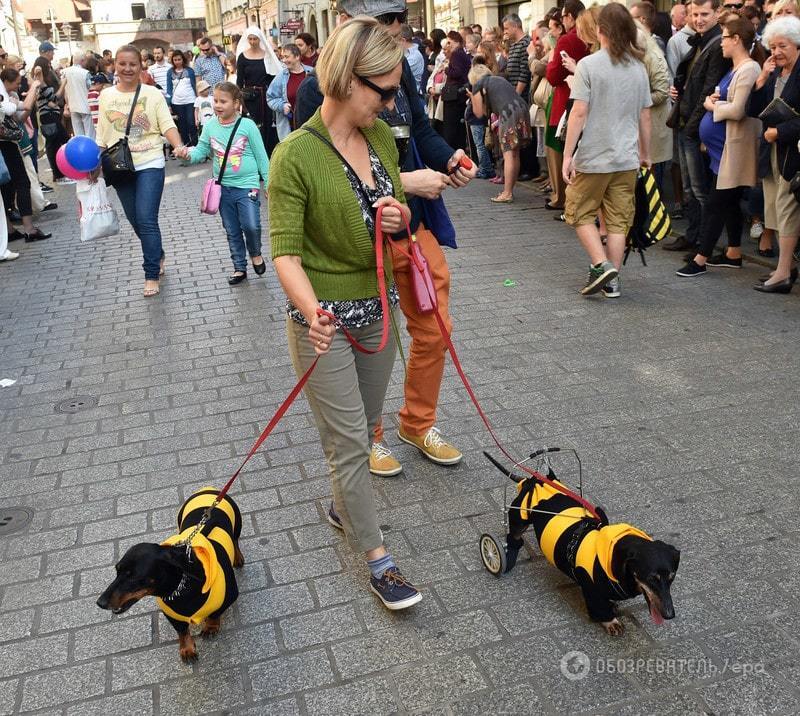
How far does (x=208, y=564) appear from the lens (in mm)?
2832

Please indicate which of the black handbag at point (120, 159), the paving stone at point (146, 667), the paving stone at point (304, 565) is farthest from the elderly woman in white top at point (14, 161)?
the paving stone at point (146, 667)

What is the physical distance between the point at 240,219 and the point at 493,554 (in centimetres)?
522

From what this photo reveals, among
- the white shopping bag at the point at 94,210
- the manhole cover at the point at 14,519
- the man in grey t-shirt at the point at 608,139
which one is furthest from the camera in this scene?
the white shopping bag at the point at 94,210

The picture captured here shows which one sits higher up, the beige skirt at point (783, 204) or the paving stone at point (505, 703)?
the beige skirt at point (783, 204)

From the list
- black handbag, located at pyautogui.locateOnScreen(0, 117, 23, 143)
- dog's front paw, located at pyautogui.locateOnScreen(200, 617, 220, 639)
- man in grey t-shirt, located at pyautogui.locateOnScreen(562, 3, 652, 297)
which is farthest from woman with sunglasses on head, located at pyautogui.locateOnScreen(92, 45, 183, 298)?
dog's front paw, located at pyautogui.locateOnScreen(200, 617, 220, 639)

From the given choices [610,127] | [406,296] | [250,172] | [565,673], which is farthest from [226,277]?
[565,673]

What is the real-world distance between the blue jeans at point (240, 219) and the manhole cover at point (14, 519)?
4.13m

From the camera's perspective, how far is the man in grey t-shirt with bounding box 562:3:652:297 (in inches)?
247

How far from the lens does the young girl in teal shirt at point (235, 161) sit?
7.42m

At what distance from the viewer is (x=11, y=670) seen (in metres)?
2.89

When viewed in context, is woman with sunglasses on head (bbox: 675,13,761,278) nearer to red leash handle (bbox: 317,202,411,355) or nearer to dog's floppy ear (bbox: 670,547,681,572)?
red leash handle (bbox: 317,202,411,355)

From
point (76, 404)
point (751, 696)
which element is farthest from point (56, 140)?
point (751, 696)

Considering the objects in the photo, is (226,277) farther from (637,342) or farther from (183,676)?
(183,676)

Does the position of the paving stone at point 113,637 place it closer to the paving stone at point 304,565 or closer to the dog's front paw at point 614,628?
the paving stone at point 304,565
